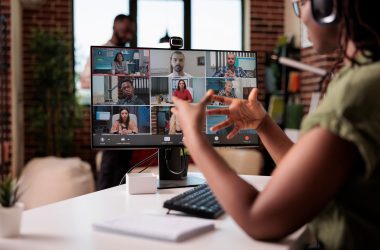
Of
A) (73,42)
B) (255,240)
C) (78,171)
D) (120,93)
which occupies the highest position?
(73,42)

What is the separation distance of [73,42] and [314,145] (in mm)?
4970

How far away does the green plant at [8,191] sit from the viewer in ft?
3.29

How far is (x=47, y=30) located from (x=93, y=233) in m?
4.65

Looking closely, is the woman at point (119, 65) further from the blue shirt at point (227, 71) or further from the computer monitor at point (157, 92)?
the blue shirt at point (227, 71)

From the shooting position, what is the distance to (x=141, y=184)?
155 centimetres

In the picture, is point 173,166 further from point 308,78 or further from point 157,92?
point 308,78

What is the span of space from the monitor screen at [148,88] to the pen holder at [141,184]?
196 millimetres

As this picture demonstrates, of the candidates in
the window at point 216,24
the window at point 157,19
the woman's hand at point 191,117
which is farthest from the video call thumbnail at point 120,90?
the window at point 216,24

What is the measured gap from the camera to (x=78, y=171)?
14.2 feet

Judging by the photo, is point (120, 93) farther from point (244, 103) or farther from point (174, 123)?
point (244, 103)

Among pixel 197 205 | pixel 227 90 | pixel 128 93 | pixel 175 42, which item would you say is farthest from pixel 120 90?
pixel 197 205

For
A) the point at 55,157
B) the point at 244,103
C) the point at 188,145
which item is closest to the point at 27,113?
the point at 55,157

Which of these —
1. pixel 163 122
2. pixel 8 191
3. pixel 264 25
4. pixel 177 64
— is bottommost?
pixel 8 191

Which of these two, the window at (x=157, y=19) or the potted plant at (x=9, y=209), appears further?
the window at (x=157, y=19)
